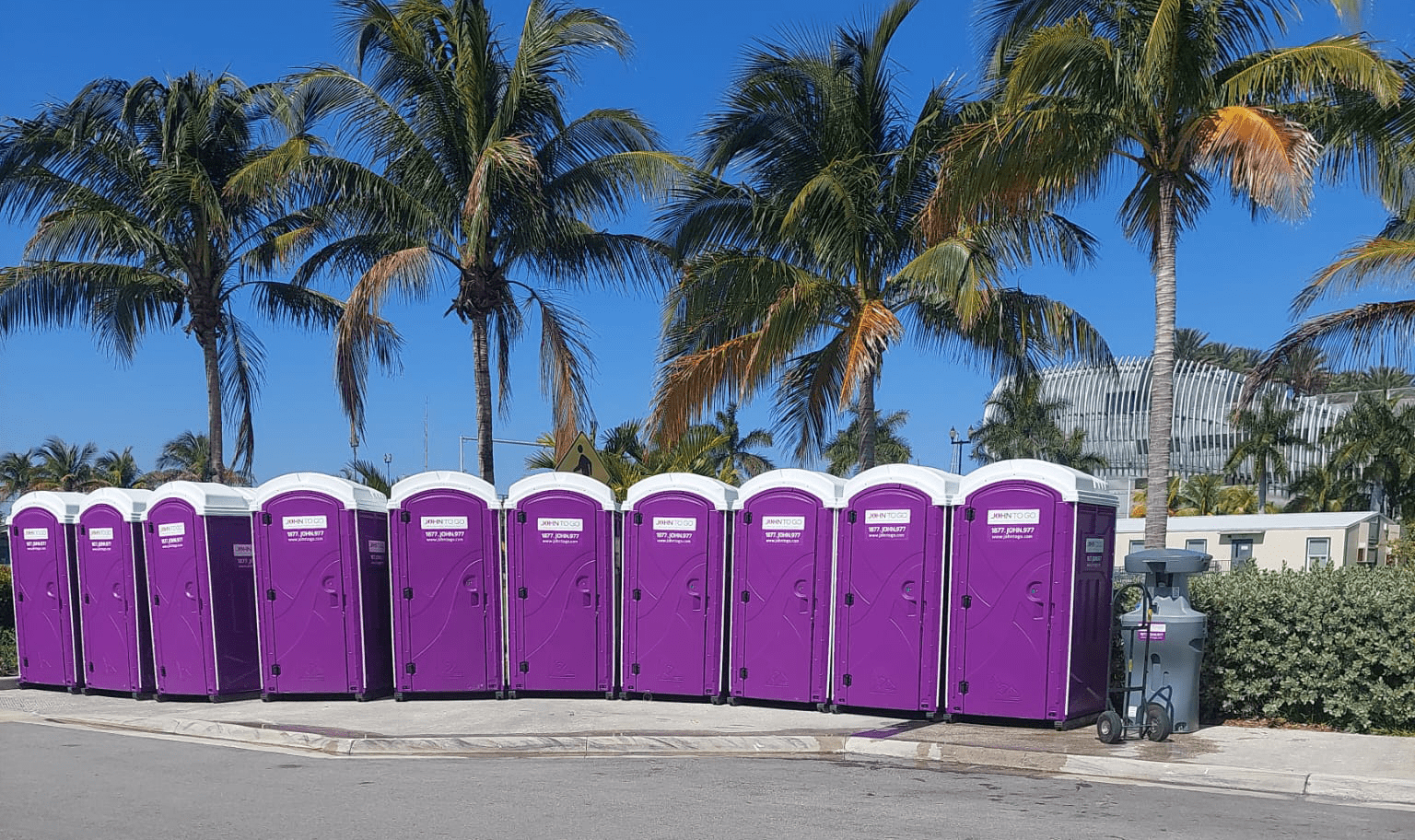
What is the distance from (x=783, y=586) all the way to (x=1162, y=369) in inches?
191

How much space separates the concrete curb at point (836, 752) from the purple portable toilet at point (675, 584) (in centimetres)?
181

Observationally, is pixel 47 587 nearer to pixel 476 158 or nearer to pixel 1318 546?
pixel 476 158

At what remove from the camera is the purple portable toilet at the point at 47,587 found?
13.9 metres

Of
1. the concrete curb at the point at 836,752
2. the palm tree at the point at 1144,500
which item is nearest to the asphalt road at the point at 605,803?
the concrete curb at the point at 836,752

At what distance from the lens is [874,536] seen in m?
10.9

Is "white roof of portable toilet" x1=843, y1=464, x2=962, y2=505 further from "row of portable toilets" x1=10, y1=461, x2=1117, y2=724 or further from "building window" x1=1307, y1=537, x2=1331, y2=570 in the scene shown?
"building window" x1=1307, y1=537, x2=1331, y2=570

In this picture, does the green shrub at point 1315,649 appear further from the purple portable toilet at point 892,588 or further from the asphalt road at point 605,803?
the asphalt road at point 605,803

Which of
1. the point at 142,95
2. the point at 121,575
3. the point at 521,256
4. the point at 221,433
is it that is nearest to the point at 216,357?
the point at 221,433

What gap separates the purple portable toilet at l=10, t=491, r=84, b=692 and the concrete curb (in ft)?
10.9

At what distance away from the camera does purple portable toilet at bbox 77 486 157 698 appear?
13188 millimetres

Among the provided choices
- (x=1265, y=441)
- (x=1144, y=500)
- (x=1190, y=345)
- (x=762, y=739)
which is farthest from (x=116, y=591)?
(x=1190, y=345)

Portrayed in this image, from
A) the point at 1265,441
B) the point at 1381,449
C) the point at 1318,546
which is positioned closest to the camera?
the point at 1318,546

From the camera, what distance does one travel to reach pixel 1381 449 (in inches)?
1994

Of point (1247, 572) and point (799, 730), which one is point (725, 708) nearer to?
point (799, 730)
